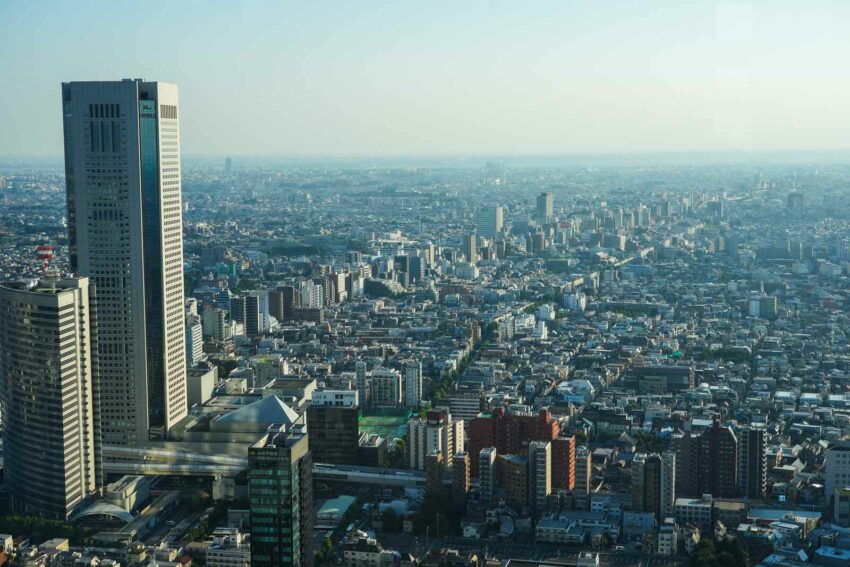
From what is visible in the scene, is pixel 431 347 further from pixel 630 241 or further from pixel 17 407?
pixel 630 241

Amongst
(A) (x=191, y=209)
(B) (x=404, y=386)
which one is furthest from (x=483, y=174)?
(B) (x=404, y=386)

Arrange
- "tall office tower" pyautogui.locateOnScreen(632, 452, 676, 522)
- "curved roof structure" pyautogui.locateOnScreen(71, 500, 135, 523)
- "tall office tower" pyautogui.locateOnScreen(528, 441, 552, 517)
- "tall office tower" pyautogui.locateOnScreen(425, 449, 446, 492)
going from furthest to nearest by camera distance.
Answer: "tall office tower" pyautogui.locateOnScreen(425, 449, 446, 492), "tall office tower" pyautogui.locateOnScreen(528, 441, 552, 517), "tall office tower" pyautogui.locateOnScreen(632, 452, 676, 522), "curved roof structure" pyautogui.locateOnScreen(71, 500, 135, 523)

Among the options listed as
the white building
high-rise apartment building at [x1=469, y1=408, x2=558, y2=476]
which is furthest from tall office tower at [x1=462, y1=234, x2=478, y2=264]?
high-rise apartment building at [x1=469, y1=408, x2=558, y2=476]

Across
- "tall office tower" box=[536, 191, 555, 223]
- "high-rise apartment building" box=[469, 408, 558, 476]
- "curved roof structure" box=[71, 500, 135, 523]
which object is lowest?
"curved roof structure" box=[71, 500, 135, 523]

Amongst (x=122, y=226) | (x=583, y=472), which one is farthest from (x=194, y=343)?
(x=583, y=472)

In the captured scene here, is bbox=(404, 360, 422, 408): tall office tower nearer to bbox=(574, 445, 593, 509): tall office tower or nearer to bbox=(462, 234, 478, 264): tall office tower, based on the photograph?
bbox=(574, 445, 593, 509): tall office tower

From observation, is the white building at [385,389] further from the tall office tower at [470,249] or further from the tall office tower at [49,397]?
the tall office tower at [470,249]
